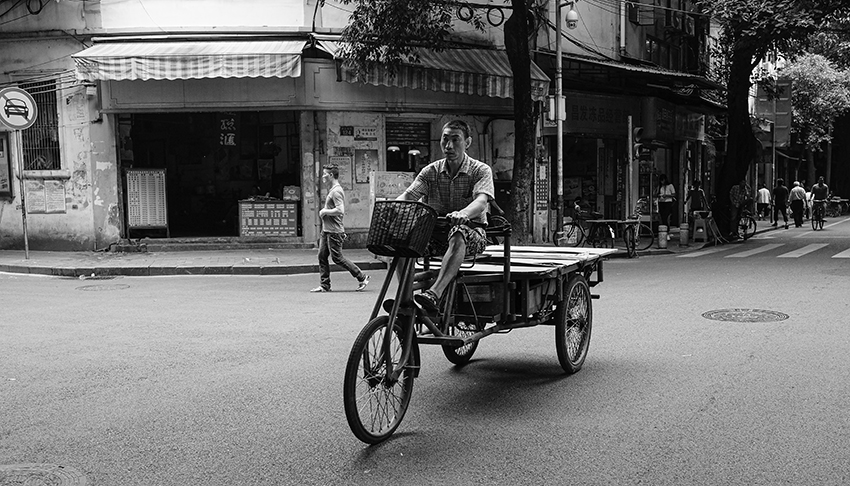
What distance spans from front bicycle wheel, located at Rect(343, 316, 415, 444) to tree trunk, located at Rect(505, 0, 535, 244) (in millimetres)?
11740

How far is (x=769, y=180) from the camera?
41.0m

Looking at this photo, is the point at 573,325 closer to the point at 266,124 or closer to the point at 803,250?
the point at 266,124

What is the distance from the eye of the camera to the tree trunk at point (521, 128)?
53.6 feet

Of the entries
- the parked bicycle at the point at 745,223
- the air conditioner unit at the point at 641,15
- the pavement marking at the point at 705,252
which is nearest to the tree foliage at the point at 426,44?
the pavement marking at the point at 705,252

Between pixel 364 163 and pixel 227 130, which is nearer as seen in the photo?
pixel 364 163

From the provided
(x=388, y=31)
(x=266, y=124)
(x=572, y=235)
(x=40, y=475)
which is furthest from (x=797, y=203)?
(x=40, y=475)

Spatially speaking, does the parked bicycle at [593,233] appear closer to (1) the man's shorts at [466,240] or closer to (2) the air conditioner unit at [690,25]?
(2) the air conditioner unit at [690,25]

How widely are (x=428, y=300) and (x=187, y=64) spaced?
1230cm

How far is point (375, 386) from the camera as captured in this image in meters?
4.54

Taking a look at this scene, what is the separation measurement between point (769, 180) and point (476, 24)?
28675 millimetres

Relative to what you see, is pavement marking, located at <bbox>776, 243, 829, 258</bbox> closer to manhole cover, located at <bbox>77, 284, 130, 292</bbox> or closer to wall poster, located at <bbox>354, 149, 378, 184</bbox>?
wall poster, located at <bbox>354, 149, 378, 184</bbox>

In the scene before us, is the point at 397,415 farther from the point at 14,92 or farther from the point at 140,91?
the point at 140,91

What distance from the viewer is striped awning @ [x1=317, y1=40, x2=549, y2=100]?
1642 cm

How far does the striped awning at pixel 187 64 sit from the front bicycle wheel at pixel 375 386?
11.7m
